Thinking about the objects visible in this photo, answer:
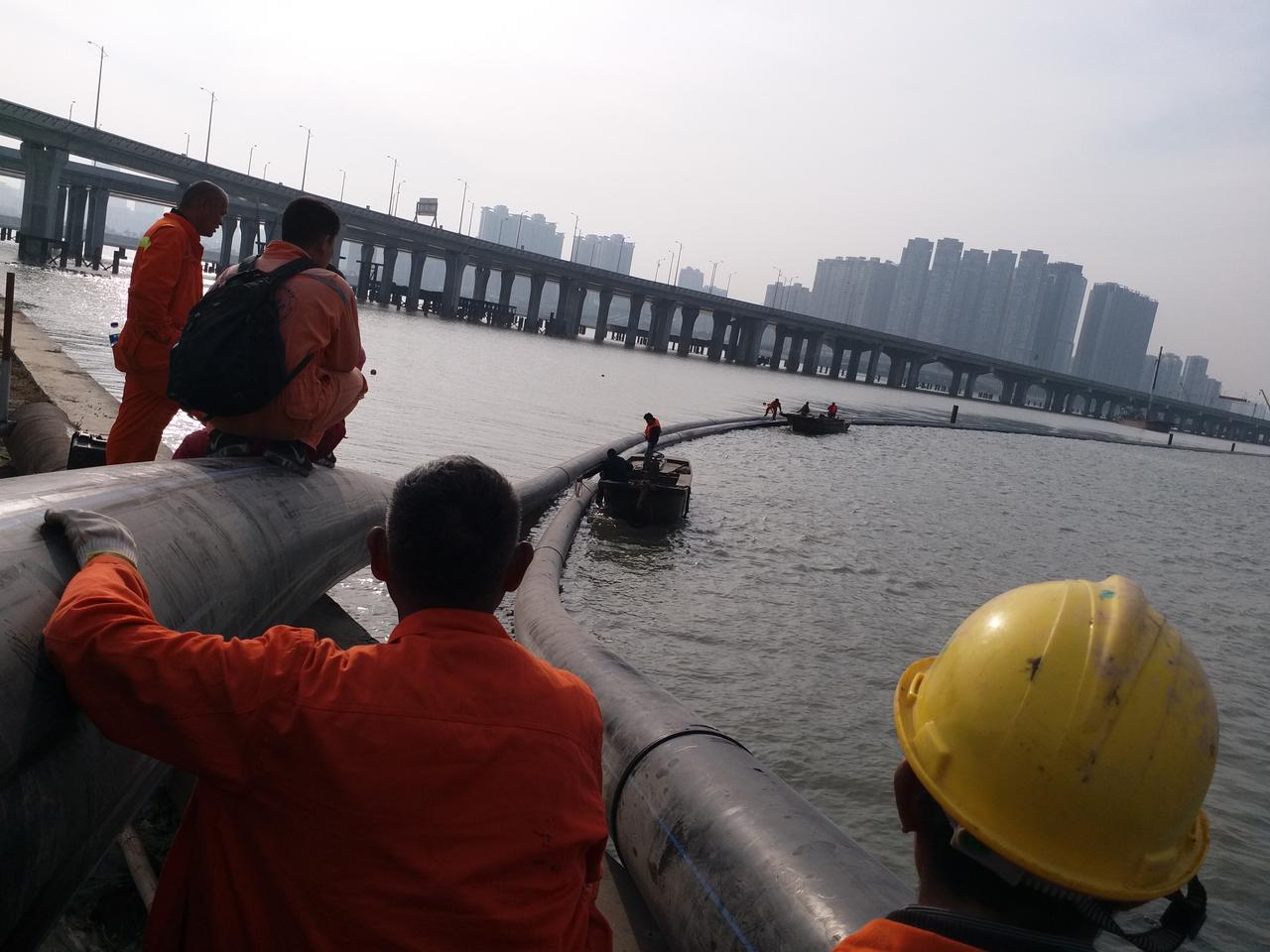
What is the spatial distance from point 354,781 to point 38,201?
76.2m

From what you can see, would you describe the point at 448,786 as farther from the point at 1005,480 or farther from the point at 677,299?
the point at 677,299

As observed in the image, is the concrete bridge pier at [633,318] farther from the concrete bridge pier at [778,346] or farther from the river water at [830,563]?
the river water at [830,563]

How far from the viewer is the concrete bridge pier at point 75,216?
9025cm

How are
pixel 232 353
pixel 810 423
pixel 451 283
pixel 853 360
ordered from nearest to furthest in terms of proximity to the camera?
pixel 232 353
pixel 810 423
pixel 451 283
pixel 853 360

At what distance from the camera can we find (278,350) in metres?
4.26

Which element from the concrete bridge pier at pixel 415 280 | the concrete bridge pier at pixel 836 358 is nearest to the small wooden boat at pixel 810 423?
the concrete bridge pier at pixel 415 280

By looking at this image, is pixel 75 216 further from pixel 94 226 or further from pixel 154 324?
pixel 154 324

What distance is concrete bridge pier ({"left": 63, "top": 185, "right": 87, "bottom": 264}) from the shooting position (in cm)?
9025

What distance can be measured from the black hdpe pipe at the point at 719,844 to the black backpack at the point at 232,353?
7.68 feet

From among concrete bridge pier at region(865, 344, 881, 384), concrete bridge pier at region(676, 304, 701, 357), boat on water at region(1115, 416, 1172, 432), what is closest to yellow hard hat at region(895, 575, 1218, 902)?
concrete bridge pier at region(676, 304, 701, 357)

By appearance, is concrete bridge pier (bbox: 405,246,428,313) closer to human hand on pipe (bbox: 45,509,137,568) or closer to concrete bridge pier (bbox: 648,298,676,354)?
concrete bridge pier (bbox: 648,298,676,354)

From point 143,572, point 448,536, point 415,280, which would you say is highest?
point 415,280

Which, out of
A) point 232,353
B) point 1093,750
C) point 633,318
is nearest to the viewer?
point 1093,750

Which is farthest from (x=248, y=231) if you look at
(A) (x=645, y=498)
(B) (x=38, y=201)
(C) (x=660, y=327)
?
(A) (x=645, y=498)
